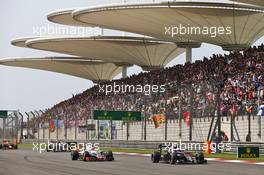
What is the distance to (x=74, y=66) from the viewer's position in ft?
336

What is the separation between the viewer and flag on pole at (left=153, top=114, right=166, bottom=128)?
4214 cm

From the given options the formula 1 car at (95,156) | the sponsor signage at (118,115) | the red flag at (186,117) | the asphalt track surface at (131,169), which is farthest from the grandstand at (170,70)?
the asphalt track surface at (131,169)

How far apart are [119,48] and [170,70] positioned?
22.2 metres

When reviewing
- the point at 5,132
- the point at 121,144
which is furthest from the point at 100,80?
the point at 121,144

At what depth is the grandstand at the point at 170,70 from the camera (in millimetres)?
34188

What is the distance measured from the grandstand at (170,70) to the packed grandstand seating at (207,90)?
0.07m

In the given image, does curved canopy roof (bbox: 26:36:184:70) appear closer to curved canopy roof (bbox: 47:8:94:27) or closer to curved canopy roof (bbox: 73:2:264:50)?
curved canopy roof (bbox: 47:8:94:27)

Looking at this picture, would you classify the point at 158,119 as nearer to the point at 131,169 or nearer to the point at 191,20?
the point at 191,20

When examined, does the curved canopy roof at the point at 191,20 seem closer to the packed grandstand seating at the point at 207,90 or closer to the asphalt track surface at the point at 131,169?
the packed grandstand seating at the point at 207,90

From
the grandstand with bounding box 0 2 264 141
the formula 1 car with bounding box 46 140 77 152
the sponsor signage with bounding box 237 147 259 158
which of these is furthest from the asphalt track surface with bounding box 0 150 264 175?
the formula 1 car with bounding box 46 140 77 152

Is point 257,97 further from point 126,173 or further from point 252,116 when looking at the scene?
point 126,173

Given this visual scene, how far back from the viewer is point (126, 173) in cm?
1703

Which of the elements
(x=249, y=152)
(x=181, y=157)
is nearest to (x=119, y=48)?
(x=249, y=152)

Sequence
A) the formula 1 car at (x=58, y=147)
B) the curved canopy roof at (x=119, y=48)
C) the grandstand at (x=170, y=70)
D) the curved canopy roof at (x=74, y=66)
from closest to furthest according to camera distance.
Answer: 1. the grandstand at (x=170, y=70)
2. the formula 1 car at (x=58, y=147)
3. the curved canopy roof at (x=119, y=48)
4. the curved canopy roof at (x=74, y=66)
